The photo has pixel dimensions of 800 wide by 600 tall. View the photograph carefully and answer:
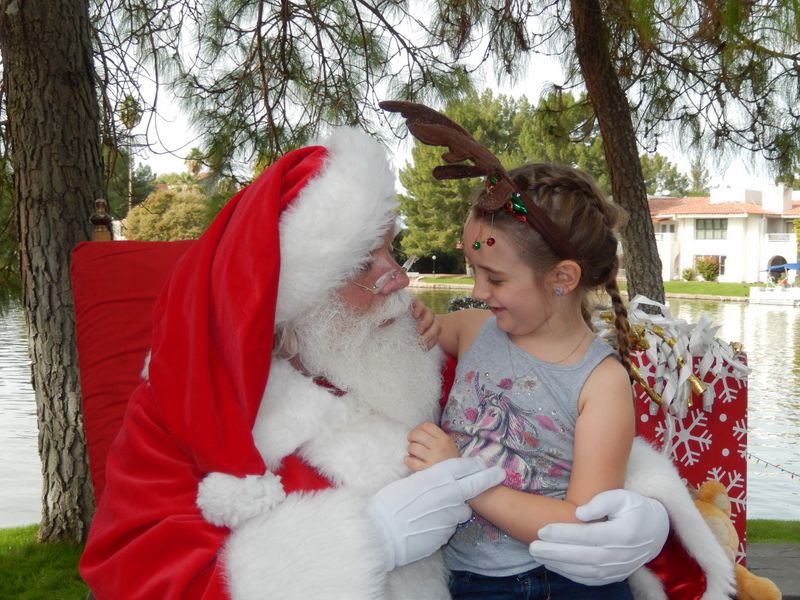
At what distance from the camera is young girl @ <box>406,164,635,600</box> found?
56.2 inches

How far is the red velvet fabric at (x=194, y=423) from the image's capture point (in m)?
1.32

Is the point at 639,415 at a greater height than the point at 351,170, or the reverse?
the point at 351,170

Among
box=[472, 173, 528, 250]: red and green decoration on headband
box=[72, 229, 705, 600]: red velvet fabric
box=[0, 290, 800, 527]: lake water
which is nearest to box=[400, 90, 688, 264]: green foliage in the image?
box=[472, 173, 528, 250]: red and green decoration on headband

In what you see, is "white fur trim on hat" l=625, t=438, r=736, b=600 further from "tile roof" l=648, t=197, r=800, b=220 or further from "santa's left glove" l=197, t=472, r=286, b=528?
"tile roof" l=648, t=197, r=800, b=220

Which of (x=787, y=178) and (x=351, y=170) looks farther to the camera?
(x=787, y=178)

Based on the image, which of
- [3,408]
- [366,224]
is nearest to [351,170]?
[366,224]

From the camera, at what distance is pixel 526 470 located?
1.50 metres

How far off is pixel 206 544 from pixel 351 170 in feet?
2.27

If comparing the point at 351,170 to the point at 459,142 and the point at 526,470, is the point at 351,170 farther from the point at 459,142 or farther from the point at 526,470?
the point at 526,470

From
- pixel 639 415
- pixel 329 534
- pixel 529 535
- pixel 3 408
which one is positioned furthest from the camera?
pixel 3 408

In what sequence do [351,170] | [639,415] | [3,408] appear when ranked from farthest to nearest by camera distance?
[3,408] < [639,415] < [351,170]

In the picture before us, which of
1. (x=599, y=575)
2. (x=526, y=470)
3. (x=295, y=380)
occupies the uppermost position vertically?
(x=295, y=380)

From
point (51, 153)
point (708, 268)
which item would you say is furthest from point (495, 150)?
point (51, 153)

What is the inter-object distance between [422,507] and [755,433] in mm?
5630
